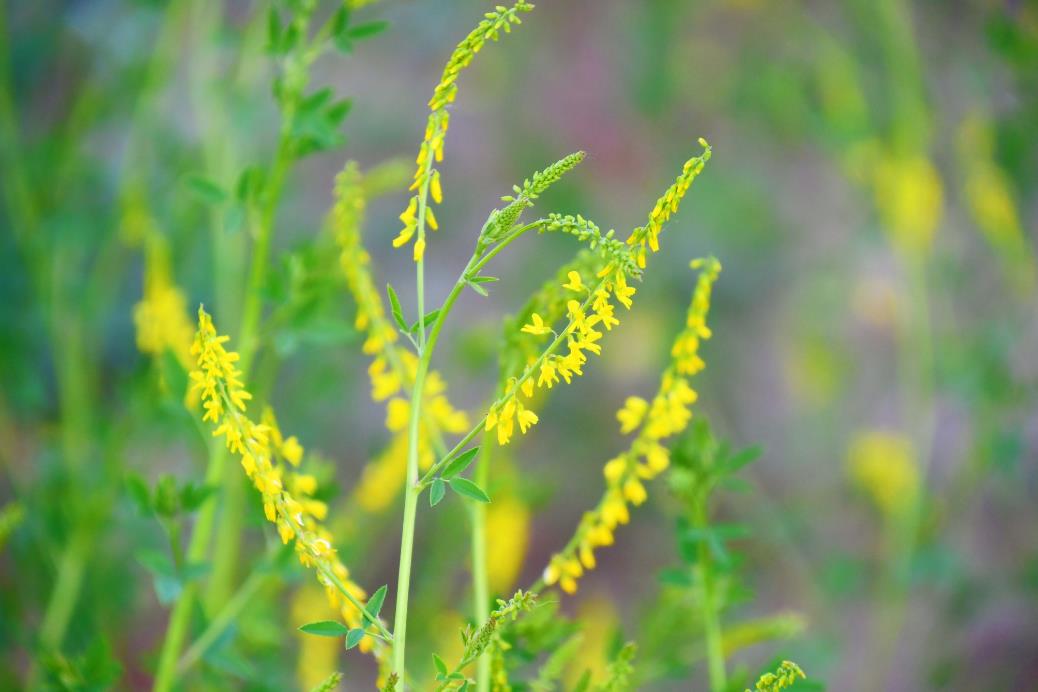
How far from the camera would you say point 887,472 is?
1.90 meters

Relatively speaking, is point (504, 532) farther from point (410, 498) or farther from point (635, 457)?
point (410, 498)

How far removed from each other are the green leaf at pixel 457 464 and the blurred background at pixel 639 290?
0.31 metres

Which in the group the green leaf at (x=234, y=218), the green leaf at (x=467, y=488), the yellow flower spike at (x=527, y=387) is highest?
the green leaf at (x=234, y=218)

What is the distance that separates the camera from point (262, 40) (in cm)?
143

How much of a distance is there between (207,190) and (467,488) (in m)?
0.47

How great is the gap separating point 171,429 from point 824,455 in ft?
5.16

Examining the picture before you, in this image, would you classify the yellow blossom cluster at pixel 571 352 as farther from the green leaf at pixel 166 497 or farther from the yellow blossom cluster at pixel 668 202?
the green leaf at pixel 166 497

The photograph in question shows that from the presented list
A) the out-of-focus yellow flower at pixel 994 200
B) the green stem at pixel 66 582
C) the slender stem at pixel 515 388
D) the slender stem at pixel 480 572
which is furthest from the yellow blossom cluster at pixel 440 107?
the out-of-focus yellow flower at pixel 994 200

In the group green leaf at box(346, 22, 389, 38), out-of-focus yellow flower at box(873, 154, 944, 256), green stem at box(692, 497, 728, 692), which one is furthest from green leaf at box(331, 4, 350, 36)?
out-of-focus yellow flower at box(873, 154, 944, 256)

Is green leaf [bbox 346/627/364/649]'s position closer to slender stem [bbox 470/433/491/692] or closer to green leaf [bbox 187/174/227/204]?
slender stem [bbox 470/433/491/692]

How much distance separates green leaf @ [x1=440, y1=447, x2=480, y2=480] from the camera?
2.32 feet

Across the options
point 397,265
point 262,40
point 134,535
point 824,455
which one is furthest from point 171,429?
point 824,455

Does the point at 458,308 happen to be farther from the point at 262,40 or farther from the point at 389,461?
the point at 389,461

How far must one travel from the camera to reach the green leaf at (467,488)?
715 millimetres
